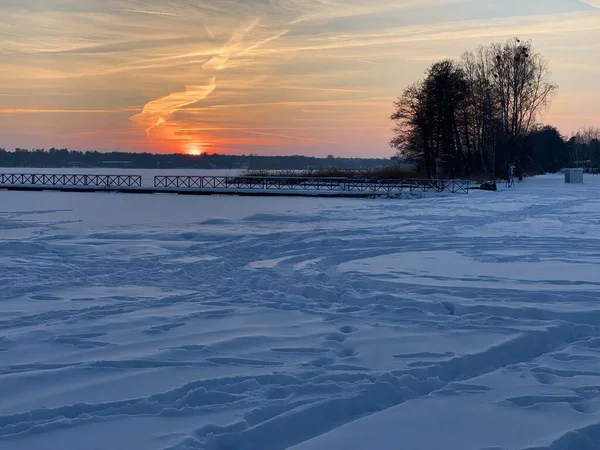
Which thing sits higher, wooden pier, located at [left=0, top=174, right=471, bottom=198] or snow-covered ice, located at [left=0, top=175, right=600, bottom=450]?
wooden pier, located at [left=0, top=174, right=471, bottom=198]

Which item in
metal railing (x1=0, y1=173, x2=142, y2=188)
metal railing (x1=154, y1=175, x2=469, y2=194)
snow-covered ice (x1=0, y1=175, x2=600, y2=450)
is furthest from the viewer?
metal railing (x1=0, y1=173, x2=142, y2=188)

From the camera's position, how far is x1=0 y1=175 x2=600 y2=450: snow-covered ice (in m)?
3.92

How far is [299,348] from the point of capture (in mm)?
5707

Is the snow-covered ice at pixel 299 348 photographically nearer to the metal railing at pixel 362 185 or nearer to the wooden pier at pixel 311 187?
the wooden pier at pixel 311 187

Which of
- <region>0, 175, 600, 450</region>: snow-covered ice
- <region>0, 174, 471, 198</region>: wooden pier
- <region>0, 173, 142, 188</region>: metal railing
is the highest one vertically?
<region>0, 173, 142, 188</region>: metal railing

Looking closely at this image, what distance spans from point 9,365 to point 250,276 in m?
4.65

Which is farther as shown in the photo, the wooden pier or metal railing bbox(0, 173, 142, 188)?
metal railing bbox(0, 173, 142, 188)

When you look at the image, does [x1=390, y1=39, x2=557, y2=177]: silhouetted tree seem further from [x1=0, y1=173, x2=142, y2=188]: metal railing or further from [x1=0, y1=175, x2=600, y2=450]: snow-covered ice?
[x1=0, y1=175, x2=600, y2=450]: snow-covered ice

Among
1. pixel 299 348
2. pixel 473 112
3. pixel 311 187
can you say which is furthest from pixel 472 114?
pixel 299 348

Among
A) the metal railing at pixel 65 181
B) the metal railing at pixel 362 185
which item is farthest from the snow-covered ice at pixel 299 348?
the metal railing at pixel 65 181

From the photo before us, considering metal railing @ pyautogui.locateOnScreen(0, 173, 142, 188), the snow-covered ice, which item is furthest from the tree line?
the snow-covered ice

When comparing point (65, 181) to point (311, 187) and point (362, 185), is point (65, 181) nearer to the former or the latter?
point (311, 187)

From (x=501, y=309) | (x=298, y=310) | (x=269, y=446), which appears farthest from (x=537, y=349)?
(x=269, y=446)

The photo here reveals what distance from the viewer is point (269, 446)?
370 cm
